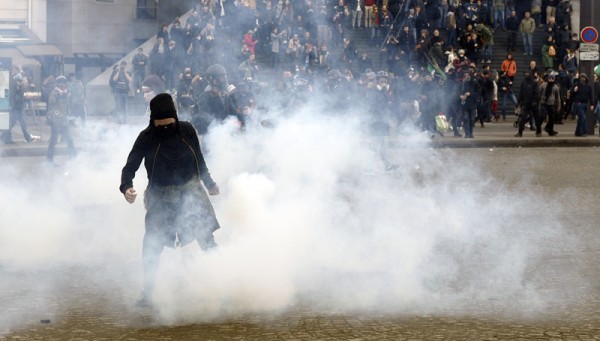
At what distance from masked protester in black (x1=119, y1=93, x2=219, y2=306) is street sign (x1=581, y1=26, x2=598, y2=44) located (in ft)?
67.4

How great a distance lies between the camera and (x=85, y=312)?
7.89m

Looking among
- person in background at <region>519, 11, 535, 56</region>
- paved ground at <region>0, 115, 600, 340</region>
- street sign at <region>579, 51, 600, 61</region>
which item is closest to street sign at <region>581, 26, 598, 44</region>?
street sign at <region>579, 51, 600, 61</region>

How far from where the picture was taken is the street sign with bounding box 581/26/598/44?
89.0ft

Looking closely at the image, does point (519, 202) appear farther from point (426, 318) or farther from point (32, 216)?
point (426, 318)

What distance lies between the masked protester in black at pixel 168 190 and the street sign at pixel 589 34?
2054 cm

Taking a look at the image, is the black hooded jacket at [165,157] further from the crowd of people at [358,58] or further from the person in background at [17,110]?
the person in background at [17,110]

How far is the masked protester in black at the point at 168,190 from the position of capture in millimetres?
8141

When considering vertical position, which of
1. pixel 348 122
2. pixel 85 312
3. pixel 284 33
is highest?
pixel 284 33

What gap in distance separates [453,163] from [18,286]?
13.4m

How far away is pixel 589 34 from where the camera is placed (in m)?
27.2

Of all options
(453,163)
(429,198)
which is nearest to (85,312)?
(429,198)

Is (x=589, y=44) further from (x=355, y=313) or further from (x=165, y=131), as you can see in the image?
(x=355, y=313)

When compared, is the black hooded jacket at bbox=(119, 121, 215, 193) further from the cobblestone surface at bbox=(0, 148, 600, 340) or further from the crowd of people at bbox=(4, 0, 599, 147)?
the crowd of people at bbox=(4, 0, 599, 147)

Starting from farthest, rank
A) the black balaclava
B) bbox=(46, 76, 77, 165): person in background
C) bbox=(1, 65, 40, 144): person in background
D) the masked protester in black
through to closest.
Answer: bbox=(1, 65, 40, 144): person in background < bbox=(46, 76, 77, 165): person in background < the masked protester in black < the black balaclava
